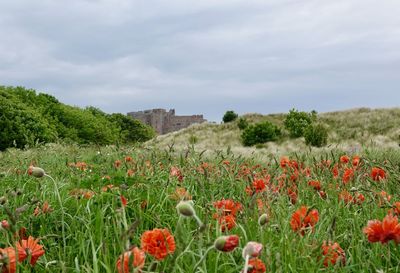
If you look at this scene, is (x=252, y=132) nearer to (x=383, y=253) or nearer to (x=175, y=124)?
(x=383, y=253)

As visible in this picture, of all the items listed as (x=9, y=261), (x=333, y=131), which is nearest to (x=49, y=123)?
(x=333, y=131)

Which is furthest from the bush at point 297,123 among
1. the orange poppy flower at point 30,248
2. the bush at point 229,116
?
the orange poppy flower at point 30,248

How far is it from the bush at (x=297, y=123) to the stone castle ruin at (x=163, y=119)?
6114 centimetres

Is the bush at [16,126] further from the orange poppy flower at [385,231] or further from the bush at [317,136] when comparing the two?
the orange poppy flower at [385,231]

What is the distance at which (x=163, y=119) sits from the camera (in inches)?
3922

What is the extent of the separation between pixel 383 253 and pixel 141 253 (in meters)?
1.80

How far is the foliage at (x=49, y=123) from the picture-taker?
26.3 m

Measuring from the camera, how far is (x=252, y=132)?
3541cm

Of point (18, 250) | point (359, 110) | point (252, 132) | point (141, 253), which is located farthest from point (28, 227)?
point (359, 110)

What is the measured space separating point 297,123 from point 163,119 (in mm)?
65884

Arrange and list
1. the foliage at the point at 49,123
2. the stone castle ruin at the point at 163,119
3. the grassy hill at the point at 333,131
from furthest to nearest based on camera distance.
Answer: the stone castle ruin at the point at 163,119 < the grassy hill at the point at 333,131 < the foliage at the point at 49,123

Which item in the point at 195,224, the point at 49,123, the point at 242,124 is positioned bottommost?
the point at 195,224

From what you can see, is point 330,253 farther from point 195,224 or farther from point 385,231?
point 195,224

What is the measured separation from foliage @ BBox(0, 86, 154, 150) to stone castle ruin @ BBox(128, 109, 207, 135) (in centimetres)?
2521
